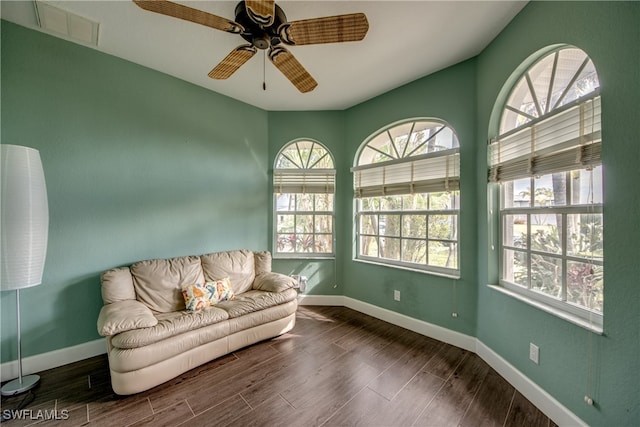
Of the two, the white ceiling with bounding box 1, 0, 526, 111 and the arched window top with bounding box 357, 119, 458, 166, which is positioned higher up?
the white ceiling with bounding box 1, 0, 526, 111

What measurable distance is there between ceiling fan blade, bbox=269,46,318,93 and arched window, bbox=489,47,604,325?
1745mm

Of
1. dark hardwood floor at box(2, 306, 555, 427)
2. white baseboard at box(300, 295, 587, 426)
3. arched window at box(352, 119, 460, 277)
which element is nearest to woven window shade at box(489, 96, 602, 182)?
arched window at box(352, 119, 460, 277)

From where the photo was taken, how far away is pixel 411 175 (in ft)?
9.57

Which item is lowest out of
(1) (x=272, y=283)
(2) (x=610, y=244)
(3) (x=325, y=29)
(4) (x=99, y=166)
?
(1) (x=272, y=283)

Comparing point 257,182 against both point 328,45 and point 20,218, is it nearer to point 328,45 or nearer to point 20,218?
point 328,45

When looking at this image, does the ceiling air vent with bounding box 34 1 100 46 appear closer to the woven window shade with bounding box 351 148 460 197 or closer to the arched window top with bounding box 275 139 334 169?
the arched window top with bounding box 275 139 334 169

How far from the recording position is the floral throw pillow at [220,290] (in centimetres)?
253

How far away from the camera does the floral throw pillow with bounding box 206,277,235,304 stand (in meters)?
2.53

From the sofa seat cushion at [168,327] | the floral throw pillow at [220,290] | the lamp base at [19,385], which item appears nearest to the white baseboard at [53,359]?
the lamp base at [19,385]

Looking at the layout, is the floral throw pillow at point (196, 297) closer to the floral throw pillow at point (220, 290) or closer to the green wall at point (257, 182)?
the floral throw pillow at point (220, 290)

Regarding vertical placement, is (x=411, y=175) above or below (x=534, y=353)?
above

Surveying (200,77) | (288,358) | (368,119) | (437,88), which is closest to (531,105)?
(437,88)

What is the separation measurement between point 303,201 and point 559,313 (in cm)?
290

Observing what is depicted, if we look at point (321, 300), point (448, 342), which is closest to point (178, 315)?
point (321, 300)
